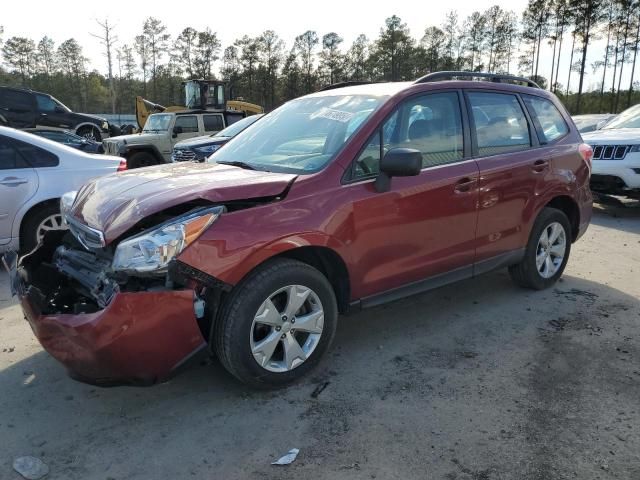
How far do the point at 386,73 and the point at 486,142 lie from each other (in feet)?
188

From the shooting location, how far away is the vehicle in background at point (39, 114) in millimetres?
19938

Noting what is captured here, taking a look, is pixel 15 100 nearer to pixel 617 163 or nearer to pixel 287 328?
pixel 617 163

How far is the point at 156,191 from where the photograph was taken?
2.90 meters

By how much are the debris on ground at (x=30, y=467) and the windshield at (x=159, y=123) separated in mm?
13363

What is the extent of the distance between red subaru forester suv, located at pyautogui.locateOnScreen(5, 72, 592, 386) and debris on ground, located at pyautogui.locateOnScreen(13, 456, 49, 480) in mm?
447

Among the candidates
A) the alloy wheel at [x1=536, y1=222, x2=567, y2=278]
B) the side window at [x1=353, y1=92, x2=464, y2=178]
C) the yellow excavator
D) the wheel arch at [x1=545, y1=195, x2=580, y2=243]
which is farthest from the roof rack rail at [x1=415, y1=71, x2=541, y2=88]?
the yellow excavator

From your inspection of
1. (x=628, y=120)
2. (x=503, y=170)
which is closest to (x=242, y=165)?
(x=503, y=170)

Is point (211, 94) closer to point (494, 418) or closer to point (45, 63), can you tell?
point (494, 418)

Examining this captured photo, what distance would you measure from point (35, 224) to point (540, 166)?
Answer: 4948 mm

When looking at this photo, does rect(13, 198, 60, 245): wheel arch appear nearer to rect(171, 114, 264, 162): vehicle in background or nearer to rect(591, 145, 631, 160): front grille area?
rect(171, 114, 264, 162): vehicle in background

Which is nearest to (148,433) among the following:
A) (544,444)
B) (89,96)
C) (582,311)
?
(544,444)

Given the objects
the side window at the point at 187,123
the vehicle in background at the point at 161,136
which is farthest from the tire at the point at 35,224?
the side window at the point at 187,123

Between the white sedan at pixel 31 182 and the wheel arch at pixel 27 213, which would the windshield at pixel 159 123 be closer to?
the white sedan at pixel 31 182

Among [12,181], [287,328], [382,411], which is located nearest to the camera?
[382,411]
